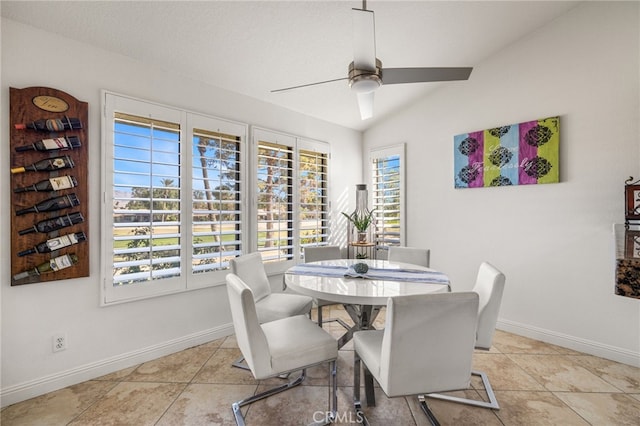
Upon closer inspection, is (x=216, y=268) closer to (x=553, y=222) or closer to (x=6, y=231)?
(x=6, y=231)

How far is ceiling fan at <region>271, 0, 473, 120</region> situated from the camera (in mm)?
1520

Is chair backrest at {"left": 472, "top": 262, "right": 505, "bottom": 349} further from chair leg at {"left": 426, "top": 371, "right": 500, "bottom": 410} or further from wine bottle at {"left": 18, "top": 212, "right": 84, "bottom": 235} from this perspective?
wine bottle at {"left": 18, "top": 212, "right": 84, "bottom": 235}

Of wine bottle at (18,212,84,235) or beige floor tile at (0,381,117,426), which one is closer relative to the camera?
beige floor tile at (0,381,117,426)

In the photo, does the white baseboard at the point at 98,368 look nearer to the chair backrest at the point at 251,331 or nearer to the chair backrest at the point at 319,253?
the chair backrest at the point at 319,253

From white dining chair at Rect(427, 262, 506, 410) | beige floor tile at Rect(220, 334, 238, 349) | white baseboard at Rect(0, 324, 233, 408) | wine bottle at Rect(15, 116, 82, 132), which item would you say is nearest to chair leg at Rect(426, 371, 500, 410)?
white dining chair at Rect(427, 262, 506, 410)

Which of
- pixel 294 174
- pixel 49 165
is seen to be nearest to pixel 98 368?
pixel 49 165

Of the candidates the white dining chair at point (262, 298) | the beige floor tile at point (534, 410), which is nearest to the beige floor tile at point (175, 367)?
the white dining chair at point (262, 298)

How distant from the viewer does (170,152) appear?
2.58 m

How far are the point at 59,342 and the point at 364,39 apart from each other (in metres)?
2.92

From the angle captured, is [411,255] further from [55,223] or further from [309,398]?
[55,223]

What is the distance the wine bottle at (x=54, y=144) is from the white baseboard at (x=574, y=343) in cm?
434

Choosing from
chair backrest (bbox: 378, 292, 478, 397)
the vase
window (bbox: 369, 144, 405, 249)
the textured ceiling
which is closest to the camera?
chair backrest (bbox: 378, 292, 478, 397)

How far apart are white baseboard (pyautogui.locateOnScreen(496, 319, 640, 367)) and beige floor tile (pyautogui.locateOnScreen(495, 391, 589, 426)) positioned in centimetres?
100

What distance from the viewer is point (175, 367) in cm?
241
